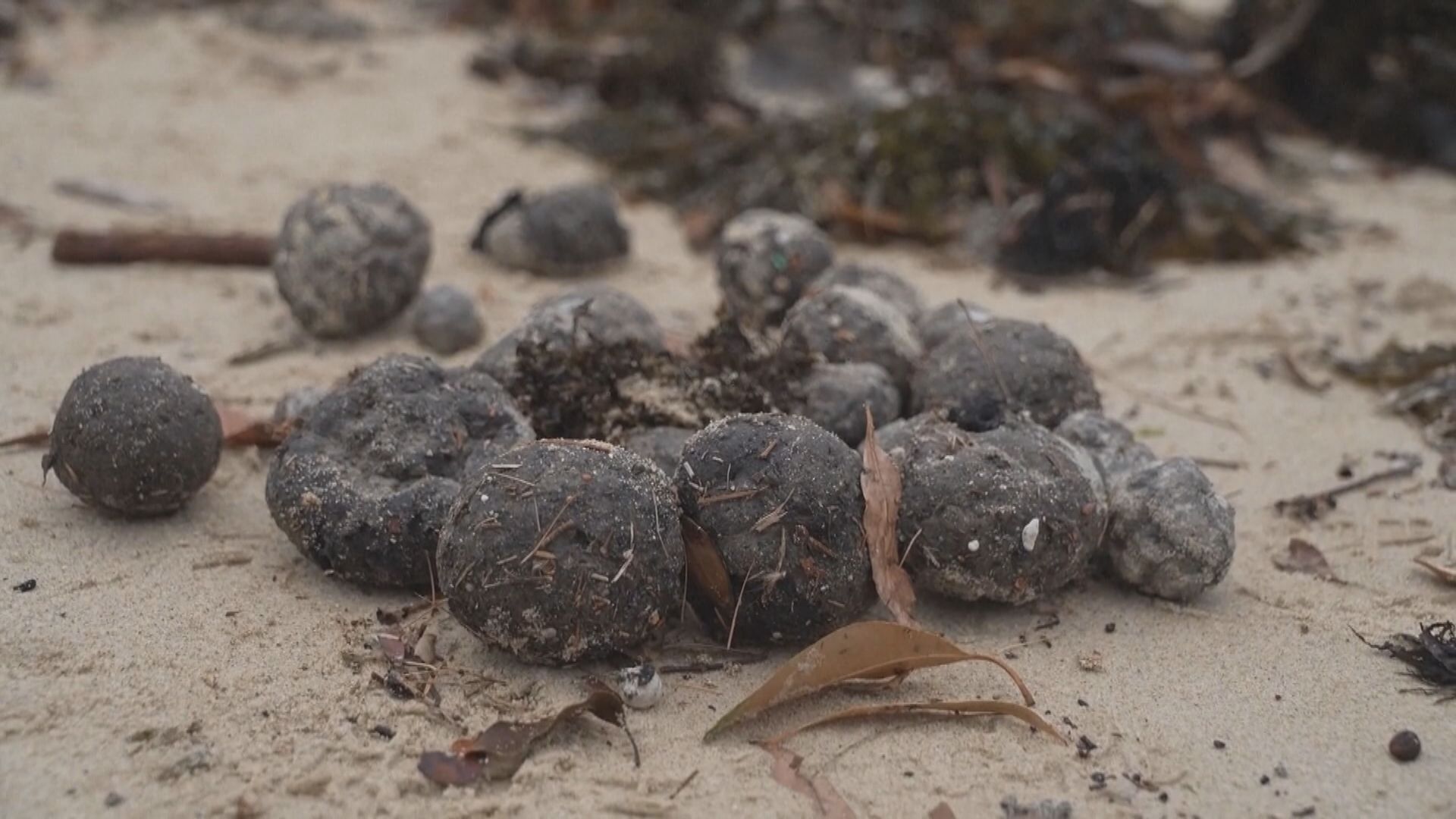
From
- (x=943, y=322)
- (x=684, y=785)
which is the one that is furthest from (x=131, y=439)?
(x=943, y=322)

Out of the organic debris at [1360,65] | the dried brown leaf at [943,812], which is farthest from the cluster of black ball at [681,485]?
the organic debris at [1360,65]

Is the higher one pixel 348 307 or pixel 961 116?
pixel 961 116

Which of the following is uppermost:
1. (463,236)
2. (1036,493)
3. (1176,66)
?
(1176,66)

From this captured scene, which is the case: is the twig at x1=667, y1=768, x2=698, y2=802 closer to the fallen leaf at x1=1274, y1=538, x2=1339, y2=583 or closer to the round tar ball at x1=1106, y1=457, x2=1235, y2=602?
the round tar ball at x1=1106, y1=457, x2=1235, y2=602

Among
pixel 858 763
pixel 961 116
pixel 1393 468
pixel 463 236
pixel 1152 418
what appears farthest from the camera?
pixel 961 116

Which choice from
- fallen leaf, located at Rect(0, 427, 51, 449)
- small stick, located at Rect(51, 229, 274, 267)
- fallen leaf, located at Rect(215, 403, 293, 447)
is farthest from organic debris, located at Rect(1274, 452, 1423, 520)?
small stick, located at Rect(51, 229, 274, 267)

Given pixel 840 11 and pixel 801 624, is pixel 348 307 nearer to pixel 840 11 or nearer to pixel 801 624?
pixel 801 624

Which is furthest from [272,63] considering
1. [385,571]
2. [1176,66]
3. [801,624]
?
[801,624]
